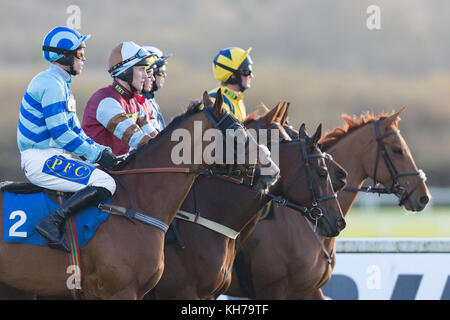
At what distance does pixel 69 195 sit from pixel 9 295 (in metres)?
0.82

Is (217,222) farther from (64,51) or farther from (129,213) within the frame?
(64,51)

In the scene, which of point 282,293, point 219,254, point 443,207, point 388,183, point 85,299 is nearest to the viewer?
point 85,299

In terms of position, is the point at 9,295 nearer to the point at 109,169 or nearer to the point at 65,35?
the point at 109,169

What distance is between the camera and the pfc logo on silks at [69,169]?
15.0 feet

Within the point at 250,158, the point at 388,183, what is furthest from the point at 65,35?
the point at 388,183

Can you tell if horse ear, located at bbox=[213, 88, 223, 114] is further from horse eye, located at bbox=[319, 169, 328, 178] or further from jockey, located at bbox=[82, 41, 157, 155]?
horse eye, located at bbox=[319, 169, 328, 178]

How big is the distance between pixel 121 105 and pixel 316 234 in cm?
216

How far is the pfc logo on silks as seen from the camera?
4.59 metres

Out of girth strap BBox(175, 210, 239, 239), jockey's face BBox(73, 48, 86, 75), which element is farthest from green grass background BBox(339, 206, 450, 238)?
jockey's face BBox(73, 48, 86, 75)

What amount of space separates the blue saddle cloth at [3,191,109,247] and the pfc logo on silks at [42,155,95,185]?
178 millimetres

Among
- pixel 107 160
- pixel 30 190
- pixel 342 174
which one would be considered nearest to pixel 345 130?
pixel 342 174

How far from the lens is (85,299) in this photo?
14.9 feet

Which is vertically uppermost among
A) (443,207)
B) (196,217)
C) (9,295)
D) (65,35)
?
(65,35)

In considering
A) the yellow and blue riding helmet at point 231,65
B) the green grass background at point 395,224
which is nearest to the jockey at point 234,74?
the yellow and blue riding helmet at point 231,65
